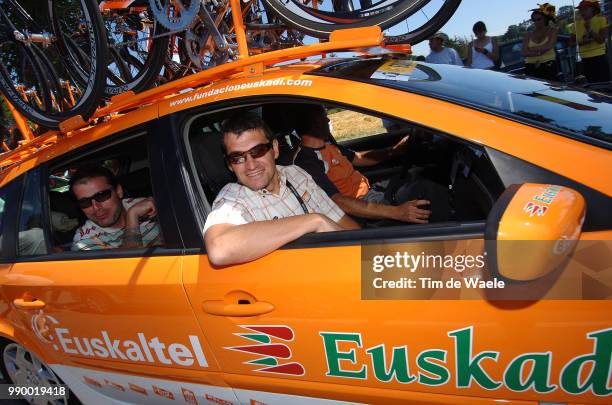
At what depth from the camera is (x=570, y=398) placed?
54.4 inches

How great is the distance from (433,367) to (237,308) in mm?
679

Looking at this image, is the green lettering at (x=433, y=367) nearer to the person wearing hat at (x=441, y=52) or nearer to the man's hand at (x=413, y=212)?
the man's hand at (x=413, y=212)

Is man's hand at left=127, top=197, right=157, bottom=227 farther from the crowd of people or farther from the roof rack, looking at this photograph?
the crowd of people

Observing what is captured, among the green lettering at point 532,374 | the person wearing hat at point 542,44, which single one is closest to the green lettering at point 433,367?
the green lettering at point 532,374

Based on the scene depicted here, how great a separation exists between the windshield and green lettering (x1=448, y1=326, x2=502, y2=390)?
2.23 ft

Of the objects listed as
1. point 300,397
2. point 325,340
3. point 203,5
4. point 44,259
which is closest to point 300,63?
point 203,5

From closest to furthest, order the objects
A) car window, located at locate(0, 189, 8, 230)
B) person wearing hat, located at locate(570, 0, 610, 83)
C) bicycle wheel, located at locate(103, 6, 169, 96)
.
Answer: car window, located at locate(0, 189, 8, 230), bicycle wheel, located at locate(103, 6, 169, 96), person wearing hat, located at locate(570, 0, 610, 83)

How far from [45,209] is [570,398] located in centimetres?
230

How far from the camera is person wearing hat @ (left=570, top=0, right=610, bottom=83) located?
23.0 ft

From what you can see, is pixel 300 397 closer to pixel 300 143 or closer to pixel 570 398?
pixel 570 398

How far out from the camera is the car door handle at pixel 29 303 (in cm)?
226

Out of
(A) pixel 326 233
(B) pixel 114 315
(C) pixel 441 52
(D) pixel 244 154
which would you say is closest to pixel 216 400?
(B) pixel 114 315

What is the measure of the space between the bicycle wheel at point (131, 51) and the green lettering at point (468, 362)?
220 cm

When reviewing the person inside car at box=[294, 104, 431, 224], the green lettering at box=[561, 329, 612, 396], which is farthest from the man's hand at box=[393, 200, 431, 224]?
the green lettering at box=[561, 329, 612, 396]
